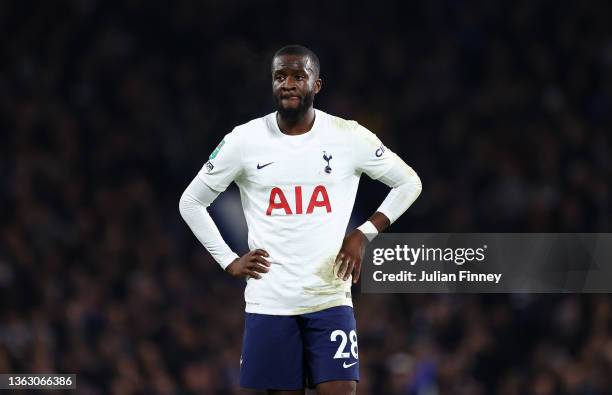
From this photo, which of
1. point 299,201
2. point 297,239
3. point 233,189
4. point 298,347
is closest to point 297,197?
point 299,201

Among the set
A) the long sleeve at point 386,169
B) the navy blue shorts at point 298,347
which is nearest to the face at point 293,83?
the long sleeve at point 386,169

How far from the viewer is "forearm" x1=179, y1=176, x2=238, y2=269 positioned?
5.21 meters

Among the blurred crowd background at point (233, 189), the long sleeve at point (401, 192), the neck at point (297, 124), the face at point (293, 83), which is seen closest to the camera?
the face at point (293, 83)

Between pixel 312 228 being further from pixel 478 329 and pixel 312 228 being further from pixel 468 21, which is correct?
pixel 468 21

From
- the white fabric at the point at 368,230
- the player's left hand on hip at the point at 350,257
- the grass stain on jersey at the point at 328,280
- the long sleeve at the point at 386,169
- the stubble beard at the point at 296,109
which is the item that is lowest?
the grass stain on jersey at the point at 328,280

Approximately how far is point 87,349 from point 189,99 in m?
3.37

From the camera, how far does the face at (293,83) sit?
16.2 ft

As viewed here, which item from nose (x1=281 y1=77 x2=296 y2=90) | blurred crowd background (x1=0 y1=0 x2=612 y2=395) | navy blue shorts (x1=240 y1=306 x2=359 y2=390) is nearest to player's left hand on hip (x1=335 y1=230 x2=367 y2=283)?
navy blue shorts (x1=240 y1=306 x2=359 y2=390)

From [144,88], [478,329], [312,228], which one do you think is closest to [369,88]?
[144,88]

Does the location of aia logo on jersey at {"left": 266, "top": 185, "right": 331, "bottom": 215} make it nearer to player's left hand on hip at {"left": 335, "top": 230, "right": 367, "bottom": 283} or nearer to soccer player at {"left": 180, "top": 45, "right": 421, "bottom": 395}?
soccer player at {"left": 180, "top": 45, "right": 421, "bottom": 395}

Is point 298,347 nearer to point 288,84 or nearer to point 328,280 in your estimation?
point 328,280

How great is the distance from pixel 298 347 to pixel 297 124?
96 centimetres

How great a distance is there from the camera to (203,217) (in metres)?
5.25

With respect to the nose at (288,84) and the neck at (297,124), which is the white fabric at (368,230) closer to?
the neck at (297,124)
